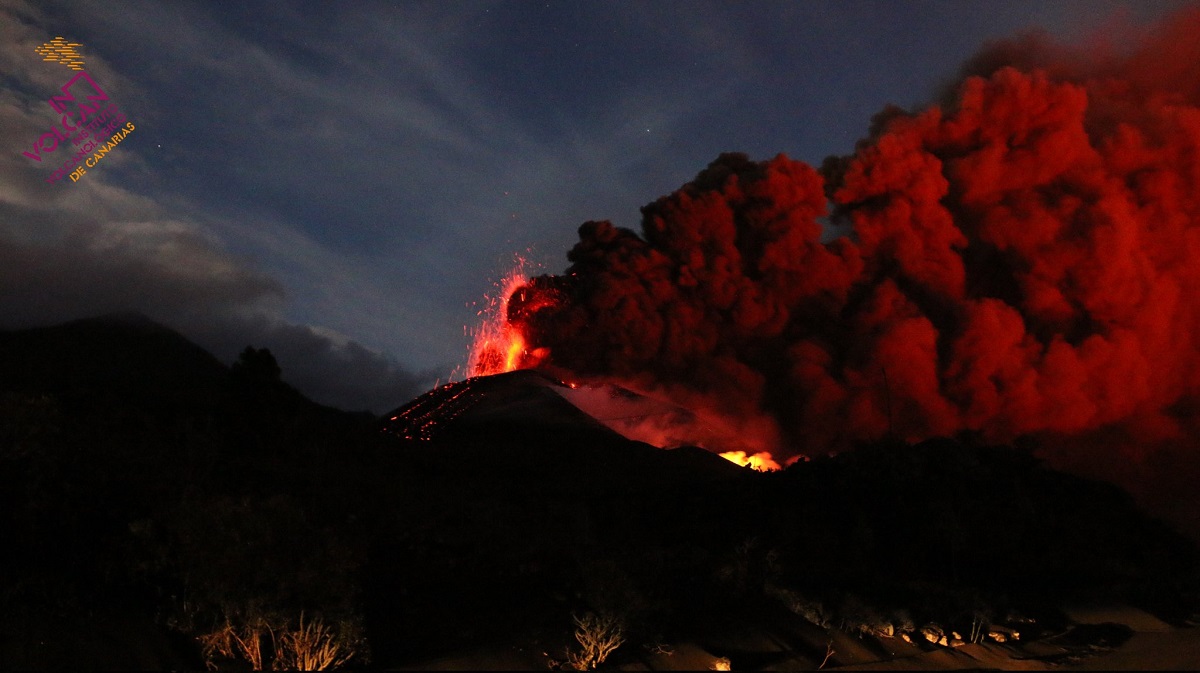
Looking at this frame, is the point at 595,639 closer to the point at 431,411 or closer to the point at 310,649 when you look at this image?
the point at 310,649

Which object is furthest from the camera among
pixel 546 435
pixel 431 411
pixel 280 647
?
pixel 431 411

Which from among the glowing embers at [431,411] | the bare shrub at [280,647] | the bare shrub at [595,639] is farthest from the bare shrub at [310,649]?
the glowing embers at [431,411]

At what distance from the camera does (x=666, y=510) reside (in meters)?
32.0

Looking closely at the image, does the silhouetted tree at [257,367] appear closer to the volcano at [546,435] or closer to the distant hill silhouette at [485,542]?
the distant hill silhouette at [485,542]

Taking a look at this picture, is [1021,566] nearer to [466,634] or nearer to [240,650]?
[466,634]

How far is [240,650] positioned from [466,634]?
131 inches

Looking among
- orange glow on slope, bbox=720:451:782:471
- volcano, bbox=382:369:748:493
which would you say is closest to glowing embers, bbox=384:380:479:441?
volcano, bbox=382:369:748:493

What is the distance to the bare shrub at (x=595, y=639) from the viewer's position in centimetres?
1281

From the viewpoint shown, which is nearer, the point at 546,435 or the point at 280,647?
the point at 280,647

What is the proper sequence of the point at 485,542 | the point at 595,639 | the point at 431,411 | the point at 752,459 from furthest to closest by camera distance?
the point at 431,411, the point at 752,459, the point at 485,542, the point at 595,639

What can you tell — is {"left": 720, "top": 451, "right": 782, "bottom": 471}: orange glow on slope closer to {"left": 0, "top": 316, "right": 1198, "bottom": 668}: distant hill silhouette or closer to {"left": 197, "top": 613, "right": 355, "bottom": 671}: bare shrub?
{"left": 0, "top": 316, "right": 1198, "bottom": 668}: distant hill silhouette

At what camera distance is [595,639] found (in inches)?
511

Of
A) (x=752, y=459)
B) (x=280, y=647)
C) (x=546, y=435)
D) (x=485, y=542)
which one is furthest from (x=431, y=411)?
(x=280, y=647)

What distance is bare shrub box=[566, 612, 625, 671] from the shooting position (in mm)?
12812
